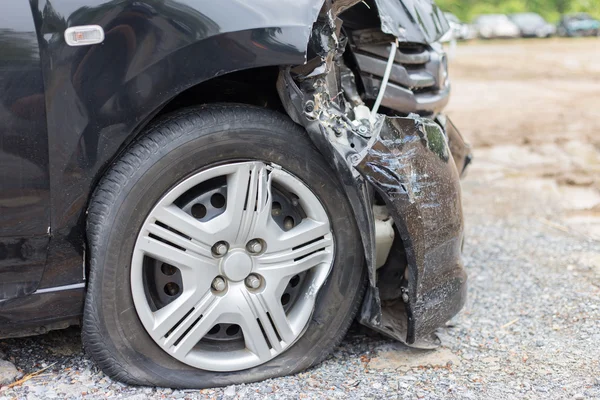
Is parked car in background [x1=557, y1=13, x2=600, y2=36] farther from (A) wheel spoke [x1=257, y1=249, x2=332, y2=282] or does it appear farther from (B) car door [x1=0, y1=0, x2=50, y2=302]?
(B) car door [x1=0, y1=0, x2=50, y2=302]

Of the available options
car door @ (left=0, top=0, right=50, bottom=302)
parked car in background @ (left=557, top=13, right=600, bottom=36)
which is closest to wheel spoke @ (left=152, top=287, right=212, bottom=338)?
car door @ (left=0, top=0, right=50, bottom=302)

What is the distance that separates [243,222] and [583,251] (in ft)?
8.62

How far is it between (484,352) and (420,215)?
786mm

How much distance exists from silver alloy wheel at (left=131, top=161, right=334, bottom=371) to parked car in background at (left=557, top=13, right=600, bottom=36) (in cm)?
3310

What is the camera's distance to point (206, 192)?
2457 millimetres

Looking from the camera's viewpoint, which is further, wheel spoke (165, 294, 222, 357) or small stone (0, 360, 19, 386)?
small stone (0, 360, 19, 386)

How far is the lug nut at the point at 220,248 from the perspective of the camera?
243 centimetres

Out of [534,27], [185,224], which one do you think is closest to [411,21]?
[185,224]

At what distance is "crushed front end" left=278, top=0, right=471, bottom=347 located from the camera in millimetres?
2490

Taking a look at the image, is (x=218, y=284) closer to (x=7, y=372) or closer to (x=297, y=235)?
(x=297, y=235)

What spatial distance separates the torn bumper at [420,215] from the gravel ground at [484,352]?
0.63ft

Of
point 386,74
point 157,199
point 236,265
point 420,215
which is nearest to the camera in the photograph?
point 157,199

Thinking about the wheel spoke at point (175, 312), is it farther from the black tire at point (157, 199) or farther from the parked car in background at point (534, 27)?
the parked car in background at point (534, 27)

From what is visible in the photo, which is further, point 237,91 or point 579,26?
point 579,26
